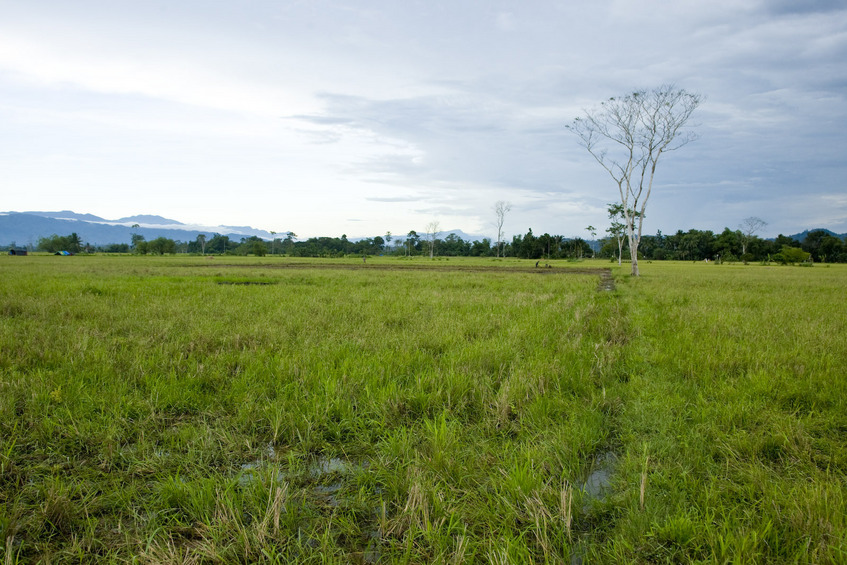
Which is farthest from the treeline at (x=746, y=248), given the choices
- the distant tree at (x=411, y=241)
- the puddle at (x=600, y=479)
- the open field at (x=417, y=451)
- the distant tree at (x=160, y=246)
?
the distant tree at (x=160, y=246)

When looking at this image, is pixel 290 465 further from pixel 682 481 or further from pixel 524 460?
pixel 682 481

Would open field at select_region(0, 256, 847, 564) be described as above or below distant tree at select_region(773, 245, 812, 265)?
below

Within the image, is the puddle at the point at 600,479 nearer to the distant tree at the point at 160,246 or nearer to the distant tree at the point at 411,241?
the distant tree at the point at 411,241

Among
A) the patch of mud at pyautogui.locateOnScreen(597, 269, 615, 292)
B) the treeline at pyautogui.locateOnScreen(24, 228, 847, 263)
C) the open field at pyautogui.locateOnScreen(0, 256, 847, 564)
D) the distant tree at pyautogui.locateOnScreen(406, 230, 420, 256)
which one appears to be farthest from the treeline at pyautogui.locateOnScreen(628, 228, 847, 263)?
the open field at pyautogui.locateOnScreen(0, 256, 847, 564)

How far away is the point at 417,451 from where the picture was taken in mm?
2887

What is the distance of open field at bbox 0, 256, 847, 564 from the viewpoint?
2.07 meters

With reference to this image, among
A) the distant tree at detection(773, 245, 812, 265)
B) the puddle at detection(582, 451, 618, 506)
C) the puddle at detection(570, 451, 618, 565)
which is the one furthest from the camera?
the distant tree at detection(773, 245, 812, 265)

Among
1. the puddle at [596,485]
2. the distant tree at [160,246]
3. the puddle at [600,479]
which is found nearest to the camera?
the puddle at [596,485]

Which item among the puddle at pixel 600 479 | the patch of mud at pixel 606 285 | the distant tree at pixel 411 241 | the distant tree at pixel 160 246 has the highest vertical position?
the distant tree at pixel 411 241

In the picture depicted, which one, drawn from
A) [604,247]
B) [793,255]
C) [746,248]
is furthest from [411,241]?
[793,255]

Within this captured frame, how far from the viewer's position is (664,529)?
206cm

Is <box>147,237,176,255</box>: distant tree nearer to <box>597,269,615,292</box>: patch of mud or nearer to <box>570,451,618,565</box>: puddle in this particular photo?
<box>597,269,615,292</box>: patch of mud

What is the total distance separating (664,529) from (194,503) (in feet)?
8.29

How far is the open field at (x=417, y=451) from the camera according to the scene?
2.07 m
